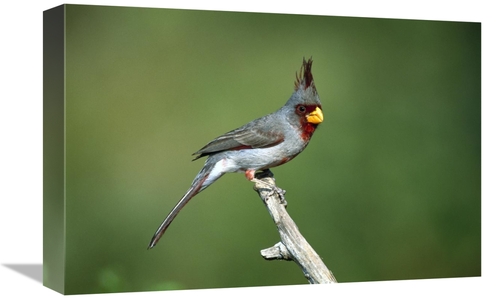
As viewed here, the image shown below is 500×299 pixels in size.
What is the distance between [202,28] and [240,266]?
8.08 ft

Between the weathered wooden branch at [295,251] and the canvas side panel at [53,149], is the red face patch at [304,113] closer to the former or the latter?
the weathered wooden branch at [295,251]

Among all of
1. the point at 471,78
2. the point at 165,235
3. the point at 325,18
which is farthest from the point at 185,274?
the point at 471,78

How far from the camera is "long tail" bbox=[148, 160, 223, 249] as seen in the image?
877 cm

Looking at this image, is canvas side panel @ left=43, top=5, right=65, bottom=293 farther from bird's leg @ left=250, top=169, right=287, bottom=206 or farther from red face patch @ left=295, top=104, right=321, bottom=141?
red face patch @ left=295, top=104, right=321, bottom=141

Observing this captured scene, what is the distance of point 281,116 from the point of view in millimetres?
9117

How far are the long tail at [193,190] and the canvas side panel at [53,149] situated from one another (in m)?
0.93

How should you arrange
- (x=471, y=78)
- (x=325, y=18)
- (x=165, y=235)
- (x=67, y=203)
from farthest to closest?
(x=471, y=78) < (x=325, y=18) < (x=165, y=235) < (x=67, y=203)

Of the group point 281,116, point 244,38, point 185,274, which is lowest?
point 185,274

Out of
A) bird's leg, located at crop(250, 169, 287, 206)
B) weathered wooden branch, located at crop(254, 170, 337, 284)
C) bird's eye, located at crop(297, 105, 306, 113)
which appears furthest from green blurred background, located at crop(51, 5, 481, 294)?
weathered wooden branch, located at crop(254, 170, 337, 284)

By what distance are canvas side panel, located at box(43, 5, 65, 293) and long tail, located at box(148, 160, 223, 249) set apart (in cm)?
93

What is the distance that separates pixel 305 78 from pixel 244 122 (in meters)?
0.77

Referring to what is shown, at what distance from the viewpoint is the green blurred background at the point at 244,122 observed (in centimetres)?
846

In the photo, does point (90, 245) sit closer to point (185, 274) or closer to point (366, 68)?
point (185, 274)

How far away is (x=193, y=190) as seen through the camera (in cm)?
883
